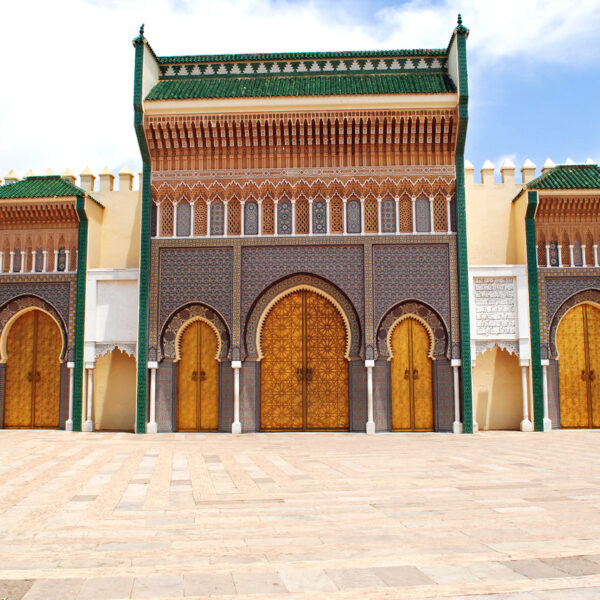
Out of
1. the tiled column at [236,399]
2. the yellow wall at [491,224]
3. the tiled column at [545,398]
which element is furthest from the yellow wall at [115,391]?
the tiled column at [545,398]

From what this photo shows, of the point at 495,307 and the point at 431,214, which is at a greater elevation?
the point at 431,214

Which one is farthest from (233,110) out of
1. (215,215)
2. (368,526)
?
(368,526)

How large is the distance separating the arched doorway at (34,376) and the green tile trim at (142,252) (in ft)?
5.37

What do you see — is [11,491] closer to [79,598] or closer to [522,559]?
[79,598]

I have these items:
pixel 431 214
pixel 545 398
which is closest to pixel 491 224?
pixel 431 214

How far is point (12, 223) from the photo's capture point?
11.5m

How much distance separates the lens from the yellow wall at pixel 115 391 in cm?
1120

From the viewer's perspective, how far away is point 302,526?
370cm

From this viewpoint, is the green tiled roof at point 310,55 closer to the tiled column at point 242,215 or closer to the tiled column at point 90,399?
the tiled column at point 242,215

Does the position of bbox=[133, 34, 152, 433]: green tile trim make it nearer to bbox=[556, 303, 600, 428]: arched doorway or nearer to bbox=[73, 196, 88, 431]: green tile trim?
bbox=[73, 196, 88, 431]: green tile trim

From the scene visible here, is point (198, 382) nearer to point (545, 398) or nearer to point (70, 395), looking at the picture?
point (70, 395)

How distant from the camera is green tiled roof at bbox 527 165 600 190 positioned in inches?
430

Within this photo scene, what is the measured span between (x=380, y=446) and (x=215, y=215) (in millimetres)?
5001

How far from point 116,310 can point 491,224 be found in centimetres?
684
